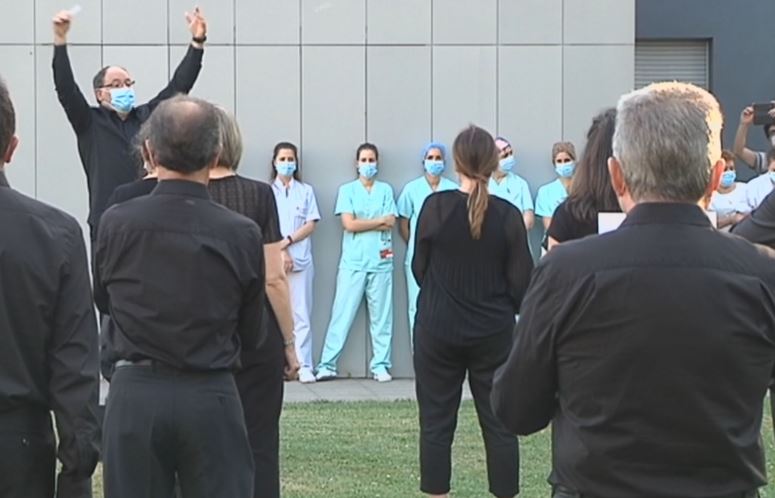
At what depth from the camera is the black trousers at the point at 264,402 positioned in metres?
5.95

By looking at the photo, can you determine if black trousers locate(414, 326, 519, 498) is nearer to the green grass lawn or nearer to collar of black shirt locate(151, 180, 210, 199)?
the green grass lawn

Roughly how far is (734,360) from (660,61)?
14.9 meters

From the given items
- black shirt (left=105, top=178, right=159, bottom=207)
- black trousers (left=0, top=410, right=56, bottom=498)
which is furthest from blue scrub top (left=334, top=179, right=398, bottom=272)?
black trousers (left=0, top=410, right=56, bottom=498)

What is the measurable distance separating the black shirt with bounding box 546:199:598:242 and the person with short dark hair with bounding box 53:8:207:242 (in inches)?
114

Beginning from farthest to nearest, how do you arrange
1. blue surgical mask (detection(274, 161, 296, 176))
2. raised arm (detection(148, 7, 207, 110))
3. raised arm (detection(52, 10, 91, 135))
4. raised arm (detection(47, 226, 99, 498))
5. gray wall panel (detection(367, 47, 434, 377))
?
1. gray wall panel (detection(367, 47, 434, 377))
2. blue surgical mask (detection(274, 161, 296, 176))
3. raised arm (detection(148, 7, 207, 110))
4. raised arm (detection(52, 10, 91, 135))
5. raised arm (detection(47, 226, 99, 498))

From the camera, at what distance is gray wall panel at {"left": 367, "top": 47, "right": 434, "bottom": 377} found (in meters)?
13.3

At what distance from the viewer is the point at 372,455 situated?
29.2ft

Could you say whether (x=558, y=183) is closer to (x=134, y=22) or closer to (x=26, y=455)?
(x=134, y=22)

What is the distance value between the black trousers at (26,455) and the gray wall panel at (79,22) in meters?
9.47

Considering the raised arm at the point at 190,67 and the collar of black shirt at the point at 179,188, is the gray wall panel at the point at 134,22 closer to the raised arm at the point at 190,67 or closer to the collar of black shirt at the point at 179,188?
the raised arm at the point at 190,67

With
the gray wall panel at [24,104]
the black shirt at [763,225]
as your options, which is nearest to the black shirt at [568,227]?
the black shirt at [763,225]

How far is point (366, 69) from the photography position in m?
13.4

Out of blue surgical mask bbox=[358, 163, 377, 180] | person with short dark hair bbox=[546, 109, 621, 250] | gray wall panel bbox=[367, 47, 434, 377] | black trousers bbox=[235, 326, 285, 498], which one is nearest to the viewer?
person with short dark hair bbox=[546, 109, 621, 250]

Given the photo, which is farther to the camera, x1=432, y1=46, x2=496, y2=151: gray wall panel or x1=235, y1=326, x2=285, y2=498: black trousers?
x1=432, y1=46, x2=496, y2=151: gray wall panel
